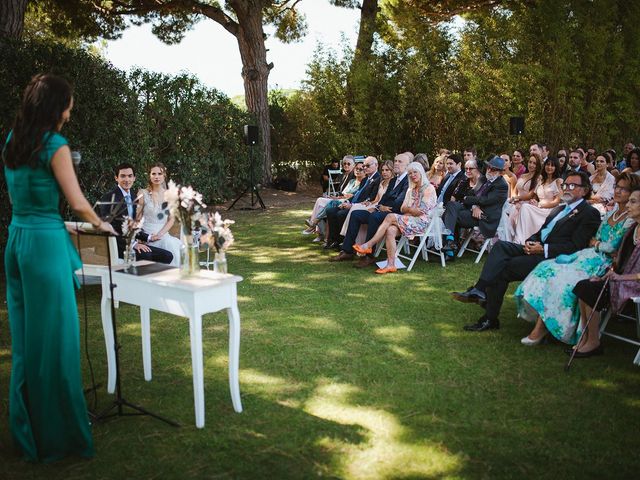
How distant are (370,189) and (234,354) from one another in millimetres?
5639

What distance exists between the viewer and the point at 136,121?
1076 centimetres

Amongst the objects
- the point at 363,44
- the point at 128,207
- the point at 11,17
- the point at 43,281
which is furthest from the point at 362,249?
the point at 363,44

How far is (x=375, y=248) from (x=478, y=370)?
4.38m

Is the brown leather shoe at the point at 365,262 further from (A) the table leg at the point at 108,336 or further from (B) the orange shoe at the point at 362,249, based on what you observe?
(A) the table leg at the point at 108,336

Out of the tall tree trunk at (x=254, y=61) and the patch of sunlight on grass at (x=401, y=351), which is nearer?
the patch of sunlight on grass at (x=401, y=351)

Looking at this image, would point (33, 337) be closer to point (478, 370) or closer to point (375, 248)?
point (478, 370)

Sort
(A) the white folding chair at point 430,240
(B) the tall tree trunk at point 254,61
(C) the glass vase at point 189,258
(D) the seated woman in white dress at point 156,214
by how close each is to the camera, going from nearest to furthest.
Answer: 1. (C) the glass vase at point 189,258
2. (D) the seated woman in white dress at point 156,214
3. (A) the white folding chair at point 430,240
4. (B) the tall tree trunk at point 254,61

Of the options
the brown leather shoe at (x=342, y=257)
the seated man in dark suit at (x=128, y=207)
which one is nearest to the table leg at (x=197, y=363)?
the seated man in dark suit at (x=128, y=207)

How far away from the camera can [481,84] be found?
58.1 ft

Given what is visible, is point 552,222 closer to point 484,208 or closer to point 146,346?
point 484,208

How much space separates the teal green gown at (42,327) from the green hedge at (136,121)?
542 cm

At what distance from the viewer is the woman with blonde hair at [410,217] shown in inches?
304

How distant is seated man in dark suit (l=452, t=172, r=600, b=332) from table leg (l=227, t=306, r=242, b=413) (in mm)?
2359

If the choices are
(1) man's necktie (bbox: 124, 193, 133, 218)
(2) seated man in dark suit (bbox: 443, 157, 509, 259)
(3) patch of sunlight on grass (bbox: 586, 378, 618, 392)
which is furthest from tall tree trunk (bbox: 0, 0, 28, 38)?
(3) patch of sunlight on grass (bbox: 586, 378, 618, 392)
